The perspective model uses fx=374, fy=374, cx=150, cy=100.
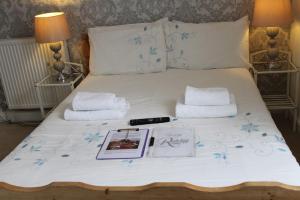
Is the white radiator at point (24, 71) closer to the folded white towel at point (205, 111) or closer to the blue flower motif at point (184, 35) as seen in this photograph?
the blue flower motif at point (184, 35)

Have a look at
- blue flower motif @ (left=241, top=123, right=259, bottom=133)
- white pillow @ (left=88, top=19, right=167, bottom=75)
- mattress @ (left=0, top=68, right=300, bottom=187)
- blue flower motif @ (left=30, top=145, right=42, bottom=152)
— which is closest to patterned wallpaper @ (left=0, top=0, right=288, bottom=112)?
white pillow @ (left=88, top=19, right=167, bottom=75)

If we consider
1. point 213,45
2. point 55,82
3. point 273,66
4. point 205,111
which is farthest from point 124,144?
point 273,66

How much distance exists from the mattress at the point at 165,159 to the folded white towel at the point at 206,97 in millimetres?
106

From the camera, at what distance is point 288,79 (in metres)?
3.12

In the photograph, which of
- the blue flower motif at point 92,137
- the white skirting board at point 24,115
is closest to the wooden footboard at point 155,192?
the blue flower motif at point 92,137

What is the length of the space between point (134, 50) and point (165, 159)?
1454mm

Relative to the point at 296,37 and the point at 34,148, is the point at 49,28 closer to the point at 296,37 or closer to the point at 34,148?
the point at 34,148

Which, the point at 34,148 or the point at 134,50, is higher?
the point at 134,50

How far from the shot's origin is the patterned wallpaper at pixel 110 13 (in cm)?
304

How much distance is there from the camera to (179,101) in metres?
2.23

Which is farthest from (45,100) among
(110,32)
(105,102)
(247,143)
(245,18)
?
(247,143)

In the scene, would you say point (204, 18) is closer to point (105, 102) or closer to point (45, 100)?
point (105, 102)

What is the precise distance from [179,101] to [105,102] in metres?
0.44

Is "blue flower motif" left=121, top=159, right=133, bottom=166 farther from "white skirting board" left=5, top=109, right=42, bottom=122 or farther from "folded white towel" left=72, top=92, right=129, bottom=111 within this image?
"white skirting board" left=5, top=109, right=42, bottom=122
